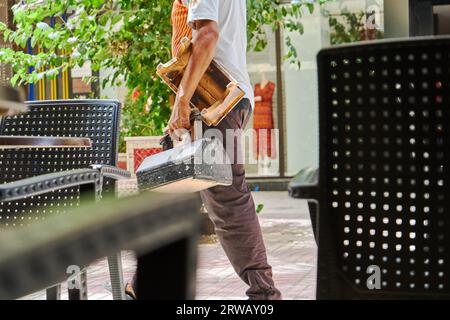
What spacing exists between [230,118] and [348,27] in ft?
35.3

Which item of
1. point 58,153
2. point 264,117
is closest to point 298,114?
point 264,117

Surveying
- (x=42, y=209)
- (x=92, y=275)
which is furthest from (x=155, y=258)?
(x=92, y=275)

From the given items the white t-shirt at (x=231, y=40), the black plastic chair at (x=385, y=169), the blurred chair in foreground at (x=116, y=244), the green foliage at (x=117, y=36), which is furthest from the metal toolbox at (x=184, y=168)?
the green foliage at (x=117, y=36)

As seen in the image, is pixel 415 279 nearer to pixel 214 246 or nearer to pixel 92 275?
pixel 92 275

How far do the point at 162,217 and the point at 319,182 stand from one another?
1.25 meters

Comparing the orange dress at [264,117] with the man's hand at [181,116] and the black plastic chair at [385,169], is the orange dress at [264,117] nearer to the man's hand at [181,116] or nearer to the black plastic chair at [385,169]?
the man's hand at [181,116]

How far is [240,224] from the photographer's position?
13.0 ft

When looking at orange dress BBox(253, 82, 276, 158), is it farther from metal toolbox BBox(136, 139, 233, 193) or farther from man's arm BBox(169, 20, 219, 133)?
metal toolbox BBox(136, 139, 233, 193)

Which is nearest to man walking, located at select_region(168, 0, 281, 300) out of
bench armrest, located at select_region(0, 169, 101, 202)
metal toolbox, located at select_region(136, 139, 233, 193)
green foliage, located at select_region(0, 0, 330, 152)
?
metal toolbox, located at select_region(136, 139, 233, 193)

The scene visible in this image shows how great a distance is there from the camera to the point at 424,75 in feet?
6.44

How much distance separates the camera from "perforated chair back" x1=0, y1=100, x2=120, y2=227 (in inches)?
131

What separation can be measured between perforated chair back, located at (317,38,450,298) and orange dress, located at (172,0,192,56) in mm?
2045

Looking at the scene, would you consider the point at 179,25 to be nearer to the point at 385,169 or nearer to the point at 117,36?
the point at 385,169

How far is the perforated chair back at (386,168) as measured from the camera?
1964 millimetres
